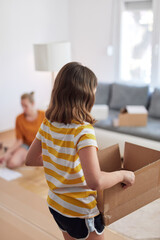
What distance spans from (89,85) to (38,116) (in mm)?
1642

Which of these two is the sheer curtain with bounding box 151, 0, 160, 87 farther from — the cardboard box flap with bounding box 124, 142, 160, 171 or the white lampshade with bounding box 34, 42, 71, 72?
the cardboard box flap with bounding box 124, 142, 160, 171

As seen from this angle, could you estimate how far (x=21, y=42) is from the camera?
11.5 ft

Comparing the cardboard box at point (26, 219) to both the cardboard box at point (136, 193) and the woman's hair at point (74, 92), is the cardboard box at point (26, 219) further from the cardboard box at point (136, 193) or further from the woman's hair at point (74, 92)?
the woman's hair at point (74, 92)

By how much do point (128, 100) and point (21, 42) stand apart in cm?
141

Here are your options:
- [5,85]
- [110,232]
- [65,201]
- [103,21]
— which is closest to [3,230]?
[110,232]

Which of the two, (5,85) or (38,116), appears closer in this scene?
(38,116)

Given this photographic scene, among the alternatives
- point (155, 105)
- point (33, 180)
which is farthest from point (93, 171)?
point (155, 105)

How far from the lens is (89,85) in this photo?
817 mm

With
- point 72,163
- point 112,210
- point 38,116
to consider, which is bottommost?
point 38,116

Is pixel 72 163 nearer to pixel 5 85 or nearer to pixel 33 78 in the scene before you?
pixel 5 85

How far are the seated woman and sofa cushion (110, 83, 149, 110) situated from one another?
0.95 m

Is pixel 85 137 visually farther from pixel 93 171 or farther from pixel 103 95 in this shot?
pixel 103 95

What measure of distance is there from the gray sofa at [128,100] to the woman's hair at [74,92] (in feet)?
5.74

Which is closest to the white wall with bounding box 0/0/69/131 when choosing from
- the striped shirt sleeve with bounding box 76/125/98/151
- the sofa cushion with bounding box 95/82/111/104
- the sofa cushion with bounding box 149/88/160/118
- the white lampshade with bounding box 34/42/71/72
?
the sofa cushion with bounding box 95/82/111/104
